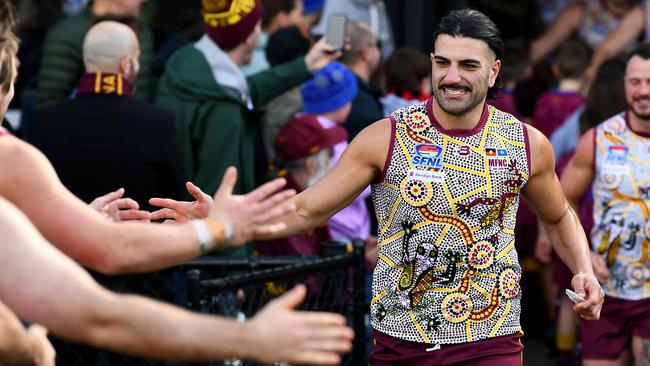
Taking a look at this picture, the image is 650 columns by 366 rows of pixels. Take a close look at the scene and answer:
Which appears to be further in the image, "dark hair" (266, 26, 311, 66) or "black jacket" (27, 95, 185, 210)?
"dark hair" (266, 26, 311, 66)

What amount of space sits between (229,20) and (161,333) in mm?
4172

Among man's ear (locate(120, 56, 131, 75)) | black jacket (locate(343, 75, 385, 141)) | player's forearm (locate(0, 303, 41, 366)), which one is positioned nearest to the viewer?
player's forearm (locate(0, 303, 41, 366))

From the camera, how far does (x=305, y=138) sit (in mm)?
7309

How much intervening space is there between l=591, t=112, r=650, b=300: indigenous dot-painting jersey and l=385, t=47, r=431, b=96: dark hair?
1.93 m

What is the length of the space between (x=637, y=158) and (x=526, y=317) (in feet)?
10.8

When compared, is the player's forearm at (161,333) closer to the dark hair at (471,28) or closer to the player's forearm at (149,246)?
the player's forearm at (149,246)

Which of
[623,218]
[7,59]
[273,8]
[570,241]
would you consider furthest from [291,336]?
[273,8]

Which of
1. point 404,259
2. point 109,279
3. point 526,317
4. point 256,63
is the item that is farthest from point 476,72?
point 526,317

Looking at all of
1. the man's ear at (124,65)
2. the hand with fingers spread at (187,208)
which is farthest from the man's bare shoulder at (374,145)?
the man's ear at (124,65)

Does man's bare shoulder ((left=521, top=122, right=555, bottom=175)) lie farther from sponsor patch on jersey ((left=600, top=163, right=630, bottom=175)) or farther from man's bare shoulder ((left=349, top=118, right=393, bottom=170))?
sponsor patch on jersey ((left=600, top=163, right=630, bottom=175))

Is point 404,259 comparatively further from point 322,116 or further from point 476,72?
point 322,116

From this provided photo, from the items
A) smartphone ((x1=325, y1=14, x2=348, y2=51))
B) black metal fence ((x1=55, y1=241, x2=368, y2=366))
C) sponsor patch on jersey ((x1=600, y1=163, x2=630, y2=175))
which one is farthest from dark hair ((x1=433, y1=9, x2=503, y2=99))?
smartphone ((x1=325, y1=14, x2=348, y2=51))

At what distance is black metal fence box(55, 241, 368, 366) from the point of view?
5.73 metres

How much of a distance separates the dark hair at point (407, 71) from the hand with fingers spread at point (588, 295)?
11.2ft
